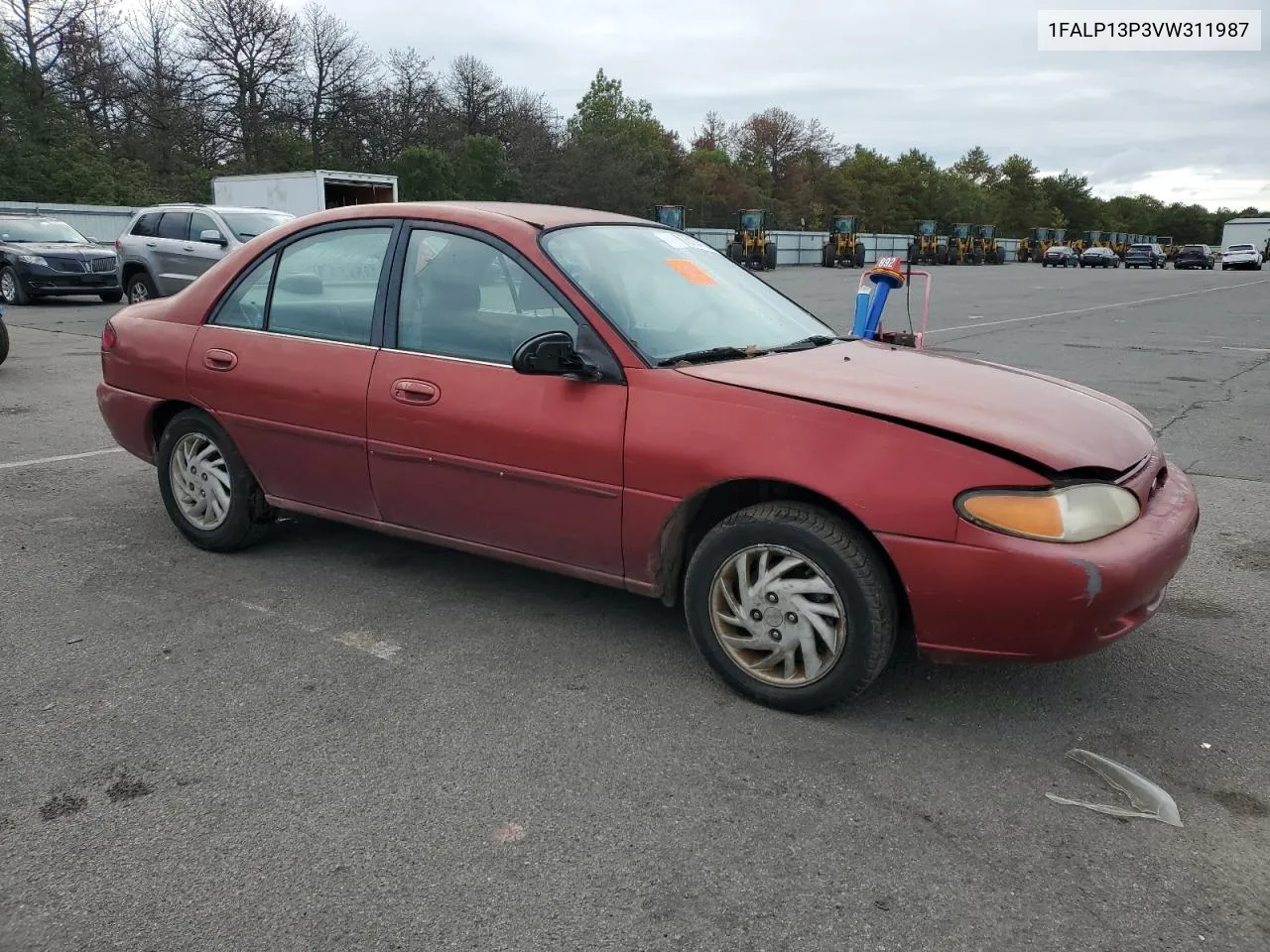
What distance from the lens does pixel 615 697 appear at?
3.33m

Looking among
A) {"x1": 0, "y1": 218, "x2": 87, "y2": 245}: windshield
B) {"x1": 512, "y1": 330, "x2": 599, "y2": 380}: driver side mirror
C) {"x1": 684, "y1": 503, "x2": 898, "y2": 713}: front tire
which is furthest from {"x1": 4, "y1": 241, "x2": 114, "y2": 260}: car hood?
{"x1": 684, "y1": 503, "x2": 898, "y2": 713}: front tire

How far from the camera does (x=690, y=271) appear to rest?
161 inches

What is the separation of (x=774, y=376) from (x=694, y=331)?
0.51 m

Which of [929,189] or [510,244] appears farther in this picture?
[929,189]

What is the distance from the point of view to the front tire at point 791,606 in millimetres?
2996

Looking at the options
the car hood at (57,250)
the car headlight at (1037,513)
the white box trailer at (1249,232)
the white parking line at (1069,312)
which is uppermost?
the white box trailer at (1249,232)

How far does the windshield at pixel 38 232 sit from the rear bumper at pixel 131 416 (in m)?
15.6

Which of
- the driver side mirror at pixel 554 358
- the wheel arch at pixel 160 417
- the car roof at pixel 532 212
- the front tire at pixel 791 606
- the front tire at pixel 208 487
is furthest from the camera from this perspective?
the wheel arch at pixel 160 417

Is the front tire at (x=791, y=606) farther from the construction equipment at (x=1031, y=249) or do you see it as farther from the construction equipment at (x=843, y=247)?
the construction equipment at (x=1031, y=249)

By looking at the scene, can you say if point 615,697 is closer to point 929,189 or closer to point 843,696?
point 843,696

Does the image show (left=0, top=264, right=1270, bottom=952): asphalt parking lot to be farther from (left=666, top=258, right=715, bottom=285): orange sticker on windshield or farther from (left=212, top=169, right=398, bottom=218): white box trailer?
(left=212, top=169, right=398, bottom=218): white box trailer

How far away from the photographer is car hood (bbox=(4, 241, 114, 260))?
17531 mm

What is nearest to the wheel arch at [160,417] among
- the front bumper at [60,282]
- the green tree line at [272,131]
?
the front bumper at [60,282]

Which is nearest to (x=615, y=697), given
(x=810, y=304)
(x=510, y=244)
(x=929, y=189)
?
(x=510, y=244)
